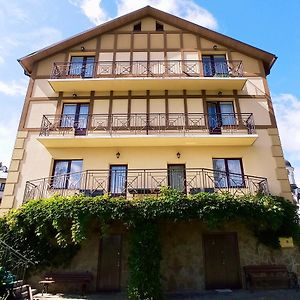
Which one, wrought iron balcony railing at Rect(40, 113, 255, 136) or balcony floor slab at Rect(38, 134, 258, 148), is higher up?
wrought iron balcony railing at Rect(40, 113, 255, 136)

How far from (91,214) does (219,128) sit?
7197 millimetres

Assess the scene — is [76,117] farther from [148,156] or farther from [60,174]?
[148,156]

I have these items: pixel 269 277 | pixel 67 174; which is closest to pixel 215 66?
pixel 67 174

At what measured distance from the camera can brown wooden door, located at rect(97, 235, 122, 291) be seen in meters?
9.98

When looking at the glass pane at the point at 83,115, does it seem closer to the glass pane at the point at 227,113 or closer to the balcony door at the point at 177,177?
the balcony door at the point at 177,177

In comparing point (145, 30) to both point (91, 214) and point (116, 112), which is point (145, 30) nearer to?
point (116, 112)

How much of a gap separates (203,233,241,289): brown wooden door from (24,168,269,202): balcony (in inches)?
78.7

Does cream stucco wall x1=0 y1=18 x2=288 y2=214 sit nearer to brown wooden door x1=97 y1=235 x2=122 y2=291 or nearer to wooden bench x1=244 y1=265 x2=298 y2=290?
wooden bench x1=244 y1=265 x2=298 y2=290

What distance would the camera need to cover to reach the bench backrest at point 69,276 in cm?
958

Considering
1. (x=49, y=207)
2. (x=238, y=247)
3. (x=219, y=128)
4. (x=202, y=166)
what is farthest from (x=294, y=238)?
(x=49, y=207)

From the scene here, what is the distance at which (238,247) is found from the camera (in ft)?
34.3

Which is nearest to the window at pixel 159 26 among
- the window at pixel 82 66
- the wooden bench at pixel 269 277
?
the window at pixel 82 66

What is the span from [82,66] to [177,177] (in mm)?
7941

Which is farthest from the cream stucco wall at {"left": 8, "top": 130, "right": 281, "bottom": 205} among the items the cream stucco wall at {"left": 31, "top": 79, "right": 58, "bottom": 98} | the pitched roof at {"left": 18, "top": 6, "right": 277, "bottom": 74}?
the pitched roof at {"left": 18, "top": 6, "right": 277, "bottom": 74}
